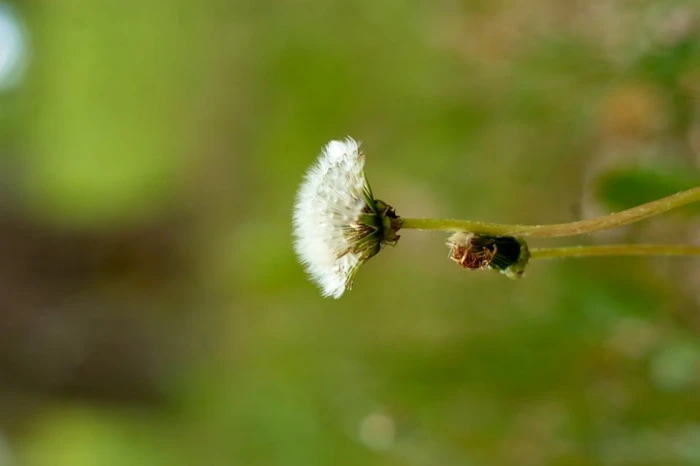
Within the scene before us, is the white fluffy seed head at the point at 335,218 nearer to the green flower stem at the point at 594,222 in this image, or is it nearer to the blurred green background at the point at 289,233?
the green flower stem at the point at 594,222

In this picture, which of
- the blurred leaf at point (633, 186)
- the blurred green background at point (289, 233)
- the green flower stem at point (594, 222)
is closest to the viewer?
the green flower stem at point (594, 222)

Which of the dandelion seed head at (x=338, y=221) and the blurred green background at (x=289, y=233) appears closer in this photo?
the dandelion seed head at (x=338, y=221)

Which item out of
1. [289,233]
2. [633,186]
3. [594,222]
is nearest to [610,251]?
[594,222]

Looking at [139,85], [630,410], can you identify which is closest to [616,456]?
[630,410]

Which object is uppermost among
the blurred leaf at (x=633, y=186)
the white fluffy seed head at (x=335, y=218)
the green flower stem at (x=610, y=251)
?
the blurred leaf at (x=633, y=186)

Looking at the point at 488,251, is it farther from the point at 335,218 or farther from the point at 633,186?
the point at 633,186

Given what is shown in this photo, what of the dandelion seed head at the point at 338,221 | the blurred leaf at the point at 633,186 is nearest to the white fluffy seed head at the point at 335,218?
the dandelion seed head at the point at 338,221
